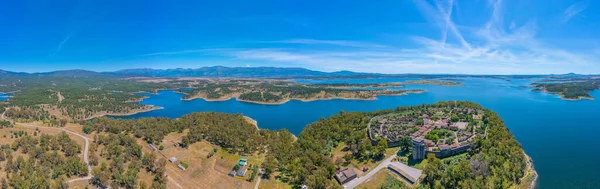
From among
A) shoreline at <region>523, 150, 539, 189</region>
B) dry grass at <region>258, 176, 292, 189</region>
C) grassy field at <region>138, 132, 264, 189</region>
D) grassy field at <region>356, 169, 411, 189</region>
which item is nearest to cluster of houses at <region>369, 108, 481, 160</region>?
grassy field at <region>356, 169, 411, 189</region>

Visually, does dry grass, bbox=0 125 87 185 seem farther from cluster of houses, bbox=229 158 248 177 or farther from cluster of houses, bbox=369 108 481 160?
cluster of houses, bbox=369 108 481 160

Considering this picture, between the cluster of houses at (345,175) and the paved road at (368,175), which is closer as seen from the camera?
the paved road at (368,175)

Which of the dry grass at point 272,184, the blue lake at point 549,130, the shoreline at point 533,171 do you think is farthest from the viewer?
the blue lake at point 549,130

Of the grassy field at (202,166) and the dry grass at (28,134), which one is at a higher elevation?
the dry grass at (28,134)

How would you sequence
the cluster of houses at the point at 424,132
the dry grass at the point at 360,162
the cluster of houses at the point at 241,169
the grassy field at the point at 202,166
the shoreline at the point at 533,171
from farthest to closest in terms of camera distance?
Answer: the cluster of houses at the point at 424,132 < the dry grass at the point at 360,162 < the cluster of houses at the point at 241,169 < the grassy field at the point at 202,166 < the shoreline at the point at 533,171

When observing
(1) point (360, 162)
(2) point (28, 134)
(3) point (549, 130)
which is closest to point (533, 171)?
(1) point (360, 162)

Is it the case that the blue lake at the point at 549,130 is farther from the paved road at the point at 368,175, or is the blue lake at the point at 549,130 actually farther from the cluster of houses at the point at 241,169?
the cluster of houses at the point at 241,169

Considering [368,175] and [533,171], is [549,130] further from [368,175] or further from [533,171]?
[368,175]

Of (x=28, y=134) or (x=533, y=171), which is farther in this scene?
(x=28, y=134)

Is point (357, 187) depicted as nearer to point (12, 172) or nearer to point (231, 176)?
point (231, 176)

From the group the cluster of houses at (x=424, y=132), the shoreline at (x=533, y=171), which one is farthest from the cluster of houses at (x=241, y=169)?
the shoreline at (x=533, y=171)

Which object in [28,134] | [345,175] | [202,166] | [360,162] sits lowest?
→ [202,166]
